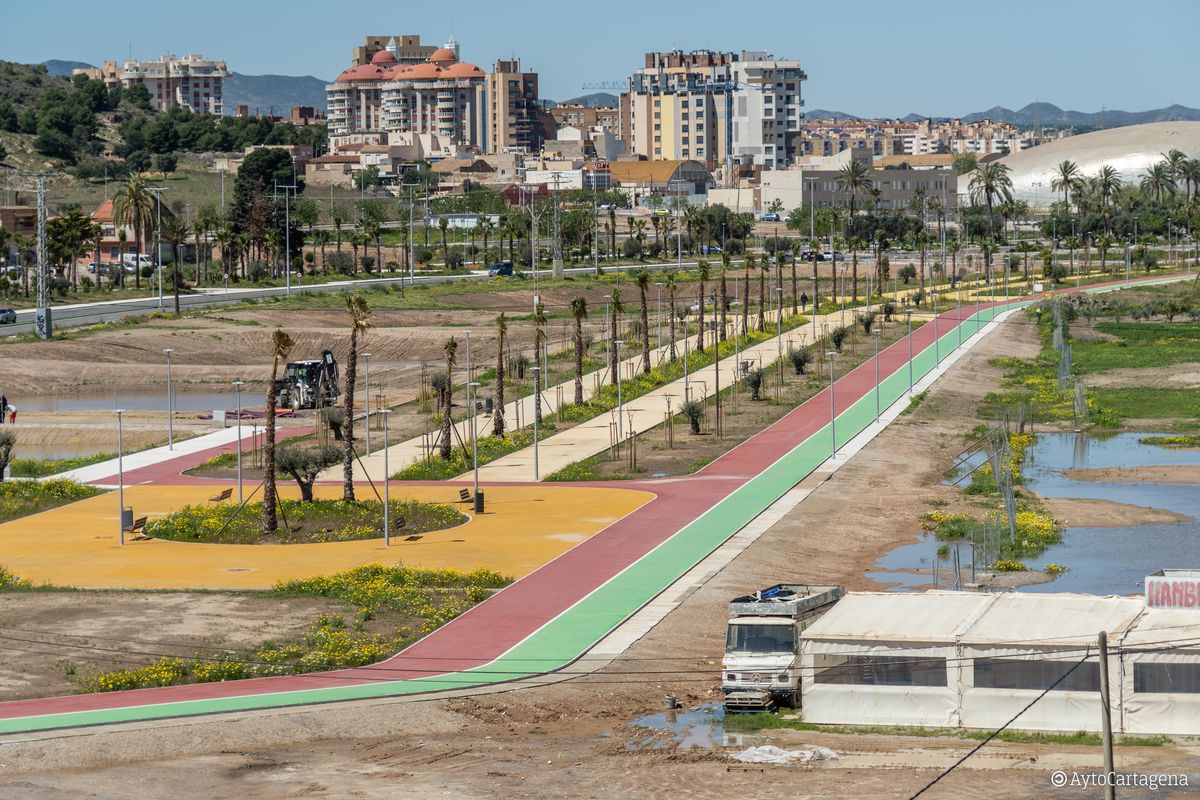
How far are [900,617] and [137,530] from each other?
3016 cm

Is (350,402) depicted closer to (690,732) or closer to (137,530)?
(137,530)

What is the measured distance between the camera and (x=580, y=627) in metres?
44.1

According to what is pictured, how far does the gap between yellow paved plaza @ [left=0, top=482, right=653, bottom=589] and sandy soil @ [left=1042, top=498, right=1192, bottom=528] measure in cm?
1398

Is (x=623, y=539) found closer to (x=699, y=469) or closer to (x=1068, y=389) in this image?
(x=699, y=469)

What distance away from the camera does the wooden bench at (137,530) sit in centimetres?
5856

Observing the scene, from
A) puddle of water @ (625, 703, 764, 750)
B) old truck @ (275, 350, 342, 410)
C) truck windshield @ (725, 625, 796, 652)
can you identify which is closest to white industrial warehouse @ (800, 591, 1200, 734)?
truck windshield @ (725, 625, 796, 652)

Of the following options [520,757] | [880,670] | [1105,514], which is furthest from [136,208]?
[880,670]

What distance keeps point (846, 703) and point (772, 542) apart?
64.9 feet

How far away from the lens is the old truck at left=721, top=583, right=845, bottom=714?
3666 cm

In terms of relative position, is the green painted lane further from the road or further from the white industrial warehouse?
the road

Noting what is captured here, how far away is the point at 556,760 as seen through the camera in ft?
111

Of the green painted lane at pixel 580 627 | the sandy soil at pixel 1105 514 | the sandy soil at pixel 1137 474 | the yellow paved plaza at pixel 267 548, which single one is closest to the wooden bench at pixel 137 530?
the yellow paved plaza at pixel 267 548

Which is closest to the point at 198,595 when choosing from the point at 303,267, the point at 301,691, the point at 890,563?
the point at 301,691

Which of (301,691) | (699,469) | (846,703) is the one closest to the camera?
(846,703)
